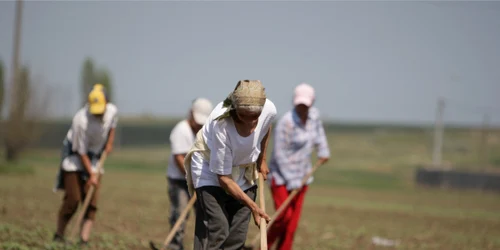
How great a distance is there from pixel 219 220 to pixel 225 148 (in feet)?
2.09

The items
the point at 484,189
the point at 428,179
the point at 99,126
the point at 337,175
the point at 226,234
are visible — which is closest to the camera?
the point at 226,234

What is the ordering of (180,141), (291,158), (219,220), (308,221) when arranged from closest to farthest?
(219,220) → (180,141) → (291,158) → (308,221)

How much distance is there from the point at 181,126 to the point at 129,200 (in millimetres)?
8840

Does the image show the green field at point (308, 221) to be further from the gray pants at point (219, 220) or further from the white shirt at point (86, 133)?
the gray pants at point (219, 220)

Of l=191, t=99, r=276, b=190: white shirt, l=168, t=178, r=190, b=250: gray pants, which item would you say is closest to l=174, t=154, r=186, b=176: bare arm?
l=168, t=178, r=190, b=250: gray pants

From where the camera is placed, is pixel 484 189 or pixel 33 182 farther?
pixel 484 189

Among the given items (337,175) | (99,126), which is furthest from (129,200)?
(337,175)

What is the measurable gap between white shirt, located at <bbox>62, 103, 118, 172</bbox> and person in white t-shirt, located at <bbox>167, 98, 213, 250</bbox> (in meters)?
0.78

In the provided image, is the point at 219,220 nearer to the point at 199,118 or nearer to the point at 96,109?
the point at 199,118

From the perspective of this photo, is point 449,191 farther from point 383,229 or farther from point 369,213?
point 383,229

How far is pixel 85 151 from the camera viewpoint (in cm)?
873

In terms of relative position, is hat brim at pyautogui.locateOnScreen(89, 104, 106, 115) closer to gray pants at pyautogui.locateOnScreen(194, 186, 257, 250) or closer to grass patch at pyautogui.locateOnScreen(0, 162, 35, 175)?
gray pants at pyautogui.locateOnScreen(194, 186, 257, 250)

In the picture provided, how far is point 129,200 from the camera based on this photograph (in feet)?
57.0

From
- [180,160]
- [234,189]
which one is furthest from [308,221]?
[234,189]
